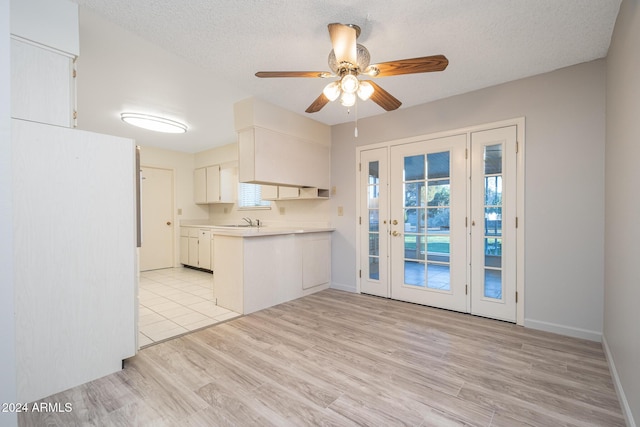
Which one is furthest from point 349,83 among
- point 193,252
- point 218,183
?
point 193,252

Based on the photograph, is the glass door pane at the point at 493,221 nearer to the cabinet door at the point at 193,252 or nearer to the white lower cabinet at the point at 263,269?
the white lower cabinet at the point at 263,269

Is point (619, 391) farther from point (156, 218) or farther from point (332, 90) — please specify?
point (156, 218)

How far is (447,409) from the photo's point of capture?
5.35ft

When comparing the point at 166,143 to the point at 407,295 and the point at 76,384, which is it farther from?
the point at 407,295

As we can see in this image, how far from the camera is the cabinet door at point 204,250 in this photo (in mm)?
5422

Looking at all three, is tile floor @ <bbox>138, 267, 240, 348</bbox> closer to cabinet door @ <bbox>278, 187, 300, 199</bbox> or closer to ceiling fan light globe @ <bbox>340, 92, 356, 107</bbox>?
cabinet door @ <bbox>278, 187, 300, 199</bbox>

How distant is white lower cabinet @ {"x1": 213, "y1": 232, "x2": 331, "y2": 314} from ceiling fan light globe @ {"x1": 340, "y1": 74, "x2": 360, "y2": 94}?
2.03m

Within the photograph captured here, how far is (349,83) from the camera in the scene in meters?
1.77

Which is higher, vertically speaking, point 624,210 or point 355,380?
point 624,210

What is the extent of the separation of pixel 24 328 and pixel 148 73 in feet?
7.75

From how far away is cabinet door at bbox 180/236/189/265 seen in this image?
235 inches

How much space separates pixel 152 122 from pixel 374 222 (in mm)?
3507

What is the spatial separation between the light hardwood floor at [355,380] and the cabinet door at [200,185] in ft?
13.3

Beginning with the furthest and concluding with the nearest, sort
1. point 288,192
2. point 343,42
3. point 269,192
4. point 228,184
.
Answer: point 228,184
point 269,192
point 288,192
point 343,42
